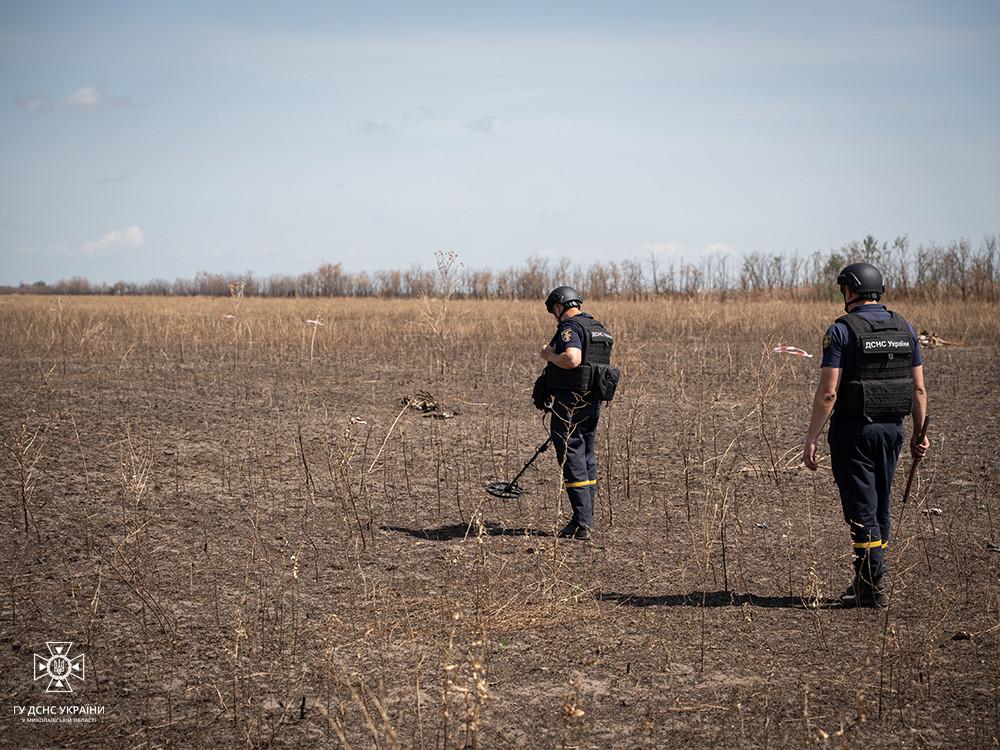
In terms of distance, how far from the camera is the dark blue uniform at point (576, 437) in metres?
6.36

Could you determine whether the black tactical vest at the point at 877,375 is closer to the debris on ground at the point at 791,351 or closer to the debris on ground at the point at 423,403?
the debris on ground at the point at 423,403

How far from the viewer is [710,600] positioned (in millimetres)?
5344

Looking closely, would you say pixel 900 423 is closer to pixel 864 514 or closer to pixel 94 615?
pixel 864 514

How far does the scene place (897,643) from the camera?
4.38m

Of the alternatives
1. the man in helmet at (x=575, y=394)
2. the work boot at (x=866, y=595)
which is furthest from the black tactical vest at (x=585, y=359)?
the work boot at (x=866, y=595)

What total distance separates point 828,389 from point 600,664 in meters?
1.90

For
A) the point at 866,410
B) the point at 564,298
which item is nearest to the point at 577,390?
the point at 564,298

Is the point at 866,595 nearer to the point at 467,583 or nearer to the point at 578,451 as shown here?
the point at 578,451

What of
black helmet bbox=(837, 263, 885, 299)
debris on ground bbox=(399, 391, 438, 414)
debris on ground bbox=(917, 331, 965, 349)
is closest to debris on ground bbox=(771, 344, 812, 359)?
debris on ground bbox=(917, 331, 965, 349)

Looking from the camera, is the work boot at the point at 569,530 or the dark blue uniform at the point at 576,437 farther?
the work boot at the point at 569,530

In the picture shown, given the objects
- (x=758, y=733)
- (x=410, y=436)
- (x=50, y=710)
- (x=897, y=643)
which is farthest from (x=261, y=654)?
(x=410, y=436)

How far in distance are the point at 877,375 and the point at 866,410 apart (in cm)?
21

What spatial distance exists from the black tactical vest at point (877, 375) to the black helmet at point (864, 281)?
0.62 ft

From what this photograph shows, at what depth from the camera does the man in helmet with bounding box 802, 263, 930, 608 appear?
495cm
